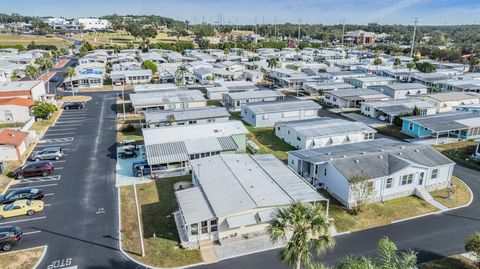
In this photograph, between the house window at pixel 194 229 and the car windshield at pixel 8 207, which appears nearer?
the house window at pixel 194 229

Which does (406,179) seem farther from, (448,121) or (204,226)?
(448,121)

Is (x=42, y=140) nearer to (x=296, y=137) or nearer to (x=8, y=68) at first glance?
(x=296, y=137)

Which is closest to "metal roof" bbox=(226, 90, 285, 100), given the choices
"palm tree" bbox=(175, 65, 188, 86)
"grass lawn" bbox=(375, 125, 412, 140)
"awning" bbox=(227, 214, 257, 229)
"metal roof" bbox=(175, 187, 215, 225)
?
"grass lawn" bbox=(375, 125, 412, 140)

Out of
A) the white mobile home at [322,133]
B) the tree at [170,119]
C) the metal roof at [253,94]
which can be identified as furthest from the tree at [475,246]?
the metal roof at [253,94]

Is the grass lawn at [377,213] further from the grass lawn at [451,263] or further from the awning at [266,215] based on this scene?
the awning at [266,215]

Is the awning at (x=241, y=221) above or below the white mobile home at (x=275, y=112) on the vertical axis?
below

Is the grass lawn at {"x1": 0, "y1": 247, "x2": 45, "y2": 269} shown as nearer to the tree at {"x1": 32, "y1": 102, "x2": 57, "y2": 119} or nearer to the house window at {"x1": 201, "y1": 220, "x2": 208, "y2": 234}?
the house window at {"x1": 201, "y1": 220, "x2": 208, "y2": 234}

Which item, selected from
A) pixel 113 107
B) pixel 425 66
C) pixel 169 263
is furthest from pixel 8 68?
pixel 425 66
